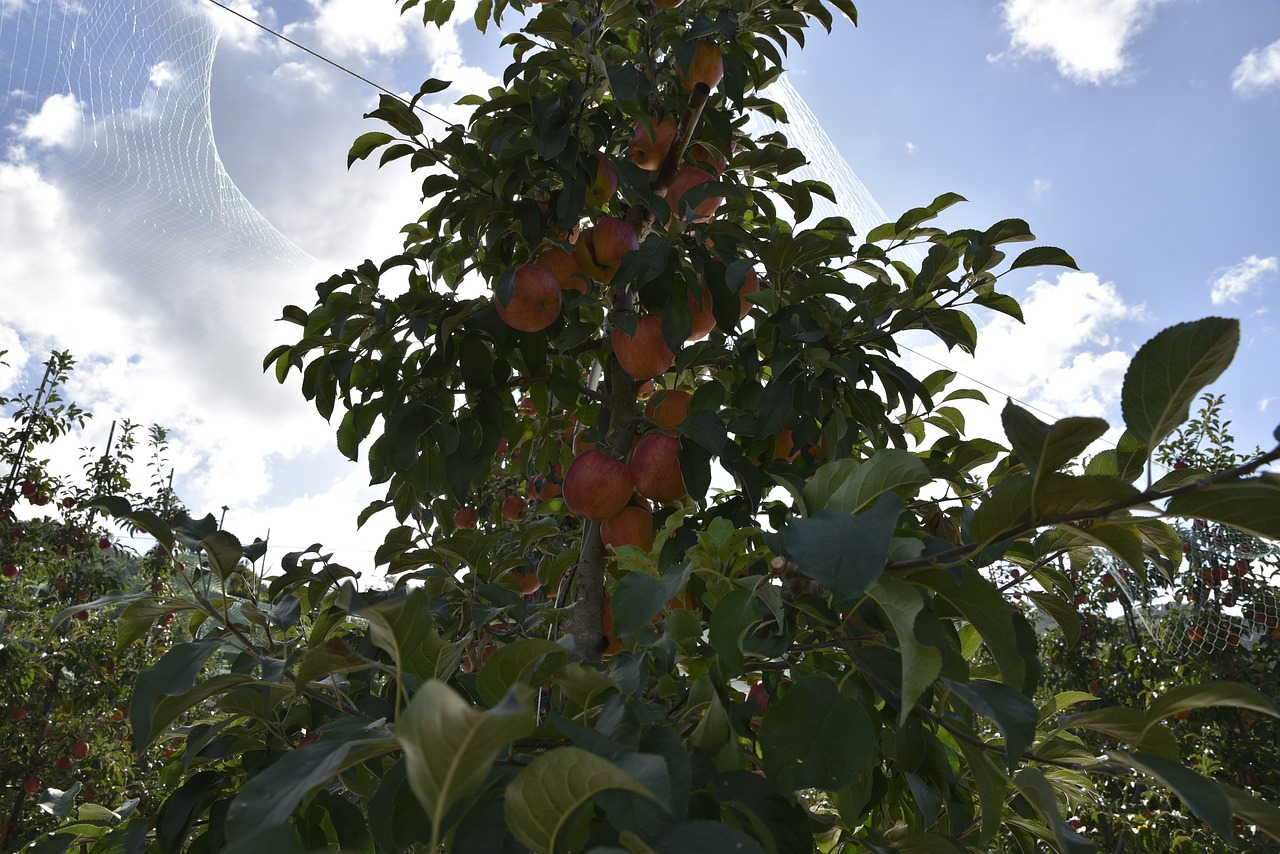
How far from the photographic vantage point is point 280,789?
1.09ft

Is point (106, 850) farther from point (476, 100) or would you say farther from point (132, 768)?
point (132, 768)

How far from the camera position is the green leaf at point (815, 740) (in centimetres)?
47

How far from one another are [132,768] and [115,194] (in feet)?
8.14

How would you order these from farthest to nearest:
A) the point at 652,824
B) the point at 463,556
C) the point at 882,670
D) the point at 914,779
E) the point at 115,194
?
1. the point at 115,194
2. the point at 463,556
3. the point at 914,779
4. the point at 882,670
5. the point at 652,824

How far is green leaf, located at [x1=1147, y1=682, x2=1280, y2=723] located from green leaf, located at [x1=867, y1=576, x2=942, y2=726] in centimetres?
13

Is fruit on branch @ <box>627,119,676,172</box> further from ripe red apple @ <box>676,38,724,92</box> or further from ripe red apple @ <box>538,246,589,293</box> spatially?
ripe red apple @ <box>538,246,589,293</box>

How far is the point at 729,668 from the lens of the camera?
18.2 inches

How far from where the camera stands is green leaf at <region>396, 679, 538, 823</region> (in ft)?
0.77

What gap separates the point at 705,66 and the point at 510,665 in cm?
78

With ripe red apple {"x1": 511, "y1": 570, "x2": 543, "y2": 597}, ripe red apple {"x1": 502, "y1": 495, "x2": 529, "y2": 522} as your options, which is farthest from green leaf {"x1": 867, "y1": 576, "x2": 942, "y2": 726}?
ripe red apple {"x1": 502, "y1": 495, "x2": 529, "y2": 522}

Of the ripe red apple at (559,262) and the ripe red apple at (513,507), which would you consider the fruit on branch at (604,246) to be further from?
the ripe red apple at (513,507)

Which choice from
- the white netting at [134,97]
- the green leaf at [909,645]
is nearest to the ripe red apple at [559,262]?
the green leaf at [909,645]

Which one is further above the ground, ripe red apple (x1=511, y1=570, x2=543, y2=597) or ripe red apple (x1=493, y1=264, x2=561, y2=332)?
ripe red apple (x1=493, y1=264, x2=561, y2=332)

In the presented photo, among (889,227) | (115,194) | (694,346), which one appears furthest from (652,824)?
(115,194)
